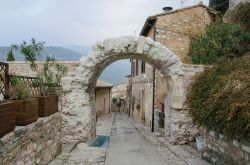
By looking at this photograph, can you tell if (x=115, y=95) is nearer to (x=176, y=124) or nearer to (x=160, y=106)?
(x=160, y=106)

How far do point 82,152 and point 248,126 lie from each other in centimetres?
521

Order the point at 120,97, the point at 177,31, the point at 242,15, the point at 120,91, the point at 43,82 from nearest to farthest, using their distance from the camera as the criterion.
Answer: the point at 43,82 → the point at 242,15 → the point at 177,31 → the point at 120,97 → the point at 120,91

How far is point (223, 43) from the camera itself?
42.4 ft

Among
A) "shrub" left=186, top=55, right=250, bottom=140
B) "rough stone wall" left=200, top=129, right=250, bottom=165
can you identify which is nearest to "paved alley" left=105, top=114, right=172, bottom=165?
"rough stone wall" left=200, top=129, right=250, bottom=165

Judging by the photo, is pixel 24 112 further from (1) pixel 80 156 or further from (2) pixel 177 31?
(2) pixel 177 31

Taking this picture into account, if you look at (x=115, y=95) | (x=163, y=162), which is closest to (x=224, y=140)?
(x=163, y=162)

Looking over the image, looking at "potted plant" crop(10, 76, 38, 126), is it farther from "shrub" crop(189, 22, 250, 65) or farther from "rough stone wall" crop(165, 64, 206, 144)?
"shrub" crop(189, 22, 250, 65)

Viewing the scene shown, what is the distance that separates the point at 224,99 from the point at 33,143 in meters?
3.84

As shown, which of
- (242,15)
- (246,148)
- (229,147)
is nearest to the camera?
(246,148)

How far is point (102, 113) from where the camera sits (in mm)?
28281

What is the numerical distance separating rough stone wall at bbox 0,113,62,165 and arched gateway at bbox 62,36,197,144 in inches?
91.3

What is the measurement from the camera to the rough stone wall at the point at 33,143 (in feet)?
15.4

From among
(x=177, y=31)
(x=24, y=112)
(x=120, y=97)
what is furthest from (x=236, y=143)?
(x=120, y=97)

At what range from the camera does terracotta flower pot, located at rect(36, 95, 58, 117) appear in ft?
22.8
